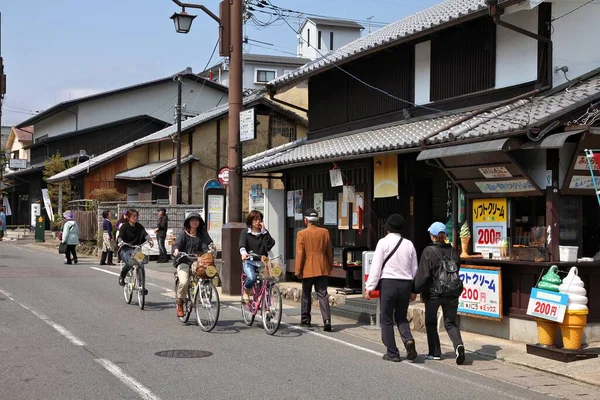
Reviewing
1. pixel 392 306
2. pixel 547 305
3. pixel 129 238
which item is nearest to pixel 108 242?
pixel 129 238

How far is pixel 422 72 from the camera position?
14.7m

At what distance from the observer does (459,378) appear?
8.55 meters

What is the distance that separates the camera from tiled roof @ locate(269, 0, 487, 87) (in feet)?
42.3

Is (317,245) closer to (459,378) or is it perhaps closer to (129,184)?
(459,378)

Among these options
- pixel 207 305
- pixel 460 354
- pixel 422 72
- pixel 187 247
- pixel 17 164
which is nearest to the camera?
pixel 460 354

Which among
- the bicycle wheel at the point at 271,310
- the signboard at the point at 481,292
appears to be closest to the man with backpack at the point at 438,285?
the signboard at the point at 481,292

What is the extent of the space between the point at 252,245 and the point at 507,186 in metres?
4.34

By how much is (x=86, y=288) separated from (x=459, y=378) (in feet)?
36.5

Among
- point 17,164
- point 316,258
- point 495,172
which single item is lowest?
point 316,258

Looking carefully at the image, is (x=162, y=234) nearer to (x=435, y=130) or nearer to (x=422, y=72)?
(x=422, y=72)

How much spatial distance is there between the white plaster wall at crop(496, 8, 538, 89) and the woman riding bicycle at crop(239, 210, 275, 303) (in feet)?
16.1

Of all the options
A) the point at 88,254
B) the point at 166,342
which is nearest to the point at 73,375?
the point at 166,342

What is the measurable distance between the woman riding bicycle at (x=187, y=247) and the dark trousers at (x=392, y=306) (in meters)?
3.90

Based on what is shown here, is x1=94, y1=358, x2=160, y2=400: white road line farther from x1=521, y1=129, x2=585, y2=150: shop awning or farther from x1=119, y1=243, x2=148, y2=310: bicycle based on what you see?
x1=521, y1=129, x2=585, y2=150: shop awning
